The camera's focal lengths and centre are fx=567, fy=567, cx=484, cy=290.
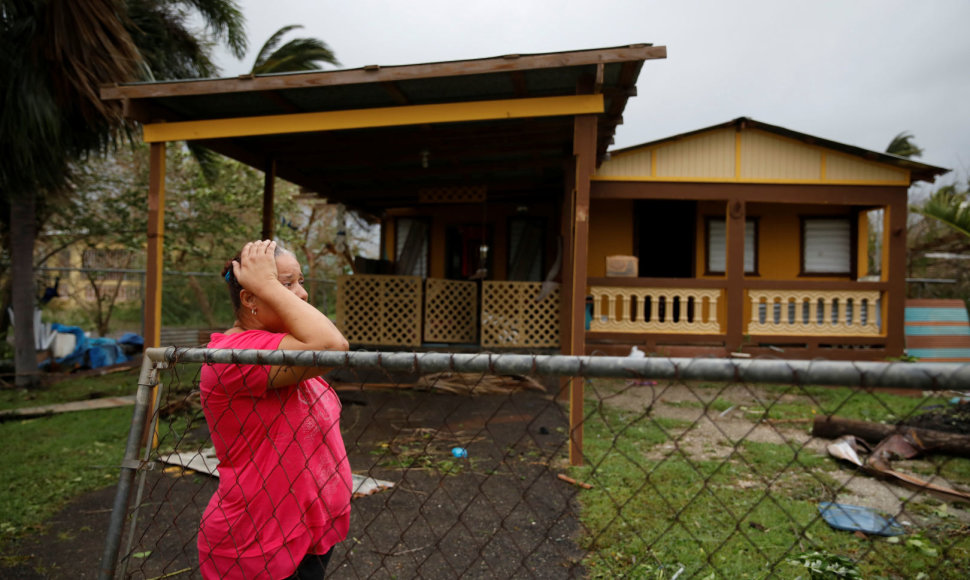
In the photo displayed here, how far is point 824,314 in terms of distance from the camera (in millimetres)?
9758

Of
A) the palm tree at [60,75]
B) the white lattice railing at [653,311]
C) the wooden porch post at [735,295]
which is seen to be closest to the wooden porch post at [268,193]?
the palm tree at [60,75]

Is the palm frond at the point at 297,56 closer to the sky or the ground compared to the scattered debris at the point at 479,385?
closer to the sky


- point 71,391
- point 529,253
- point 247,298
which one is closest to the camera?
point 247,298

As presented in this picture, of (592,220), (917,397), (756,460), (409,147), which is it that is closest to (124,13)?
(409,147)

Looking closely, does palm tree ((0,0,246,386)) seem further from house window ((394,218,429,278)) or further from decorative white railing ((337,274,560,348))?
house window ((394,218,429,278))

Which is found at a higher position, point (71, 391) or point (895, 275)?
point (895, 275)

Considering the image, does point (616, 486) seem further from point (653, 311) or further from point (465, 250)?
point (465, 250)

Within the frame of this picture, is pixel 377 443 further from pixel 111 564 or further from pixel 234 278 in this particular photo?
pixel 234 278

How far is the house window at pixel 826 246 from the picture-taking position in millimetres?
11617

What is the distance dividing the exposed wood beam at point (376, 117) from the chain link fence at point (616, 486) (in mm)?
2518

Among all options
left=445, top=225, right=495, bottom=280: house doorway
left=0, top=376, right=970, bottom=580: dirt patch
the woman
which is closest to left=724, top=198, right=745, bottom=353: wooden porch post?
left=0, top=376, right=970, bottom=580: dirt patch

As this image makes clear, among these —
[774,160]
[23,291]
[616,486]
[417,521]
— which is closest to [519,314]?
[616,486]

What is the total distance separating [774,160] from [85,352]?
13261mm

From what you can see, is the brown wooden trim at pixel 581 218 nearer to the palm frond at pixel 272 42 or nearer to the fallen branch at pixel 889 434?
the fallen branch at pixel 889 434
